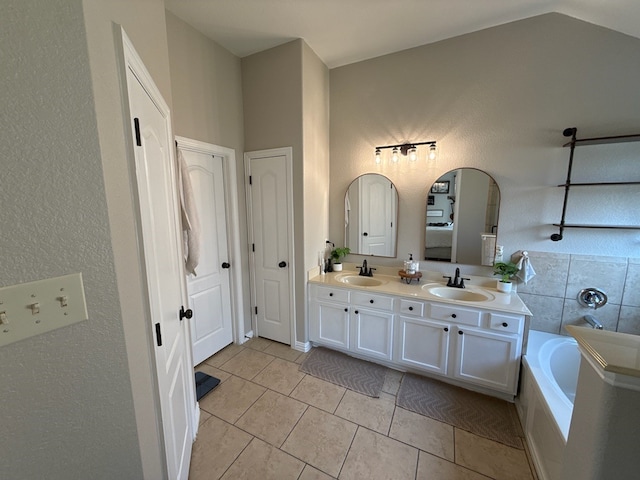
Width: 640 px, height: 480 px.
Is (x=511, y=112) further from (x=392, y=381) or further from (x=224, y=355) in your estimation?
(x=224, y=355)

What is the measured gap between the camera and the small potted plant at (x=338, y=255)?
9.65 ft

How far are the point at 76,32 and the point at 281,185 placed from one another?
6.52 ft

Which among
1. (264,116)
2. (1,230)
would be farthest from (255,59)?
(1,230)

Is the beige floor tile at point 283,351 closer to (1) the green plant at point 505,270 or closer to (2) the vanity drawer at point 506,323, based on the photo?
(2) the vanity drawer at point 506,323

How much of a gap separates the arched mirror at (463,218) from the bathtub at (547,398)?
2.60 ft

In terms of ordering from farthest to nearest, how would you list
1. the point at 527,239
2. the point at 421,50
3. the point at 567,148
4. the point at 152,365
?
the point at 421,50 → the point at 527,239 → the point at 567,148 → the point at 152,365

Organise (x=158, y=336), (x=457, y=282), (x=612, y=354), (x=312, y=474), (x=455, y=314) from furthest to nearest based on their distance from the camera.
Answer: (x=457, y=282) → (x=455, y=314) → (x=312, y=474) → (x=158, y=336) → (x=612, y=354)

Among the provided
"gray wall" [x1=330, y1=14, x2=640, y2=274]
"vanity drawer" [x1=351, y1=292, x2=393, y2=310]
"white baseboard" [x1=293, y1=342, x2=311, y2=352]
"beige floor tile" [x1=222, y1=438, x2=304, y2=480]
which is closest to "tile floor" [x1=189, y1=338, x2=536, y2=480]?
"beige floor tile" [x1=222, y1=438, x2=304, y2=480]

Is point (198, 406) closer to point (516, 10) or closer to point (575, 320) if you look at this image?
point (575, 320)

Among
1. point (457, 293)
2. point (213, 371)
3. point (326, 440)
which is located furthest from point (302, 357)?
point (457, 293)

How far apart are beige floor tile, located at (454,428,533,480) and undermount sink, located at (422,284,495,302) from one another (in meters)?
1.01

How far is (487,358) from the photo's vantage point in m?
2.01

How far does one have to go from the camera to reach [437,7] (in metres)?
1.99

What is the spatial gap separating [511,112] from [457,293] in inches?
64.7
